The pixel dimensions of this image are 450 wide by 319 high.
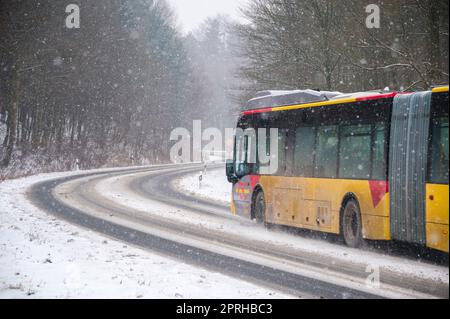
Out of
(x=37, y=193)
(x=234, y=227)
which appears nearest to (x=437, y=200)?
(x=234, y=227)

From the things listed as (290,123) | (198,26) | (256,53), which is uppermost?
(198,26)

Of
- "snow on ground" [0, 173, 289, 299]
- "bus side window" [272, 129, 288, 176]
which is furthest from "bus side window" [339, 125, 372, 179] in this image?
"snow on ground" [0, 173, 289, 299]

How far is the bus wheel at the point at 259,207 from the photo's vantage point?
17.5m

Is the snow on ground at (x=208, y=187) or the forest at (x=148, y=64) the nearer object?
the forest at (x=148, y=64)

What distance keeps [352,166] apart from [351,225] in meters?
1.31

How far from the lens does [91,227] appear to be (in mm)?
16109

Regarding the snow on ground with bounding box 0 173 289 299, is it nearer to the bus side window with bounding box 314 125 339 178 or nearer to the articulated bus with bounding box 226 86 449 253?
the articulated bus with bounding box 226 86 449 253

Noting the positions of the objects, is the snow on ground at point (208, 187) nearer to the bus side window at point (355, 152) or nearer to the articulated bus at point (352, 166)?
the articulated bus at point (352, 166)

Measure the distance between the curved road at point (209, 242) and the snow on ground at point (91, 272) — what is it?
587 millimetres

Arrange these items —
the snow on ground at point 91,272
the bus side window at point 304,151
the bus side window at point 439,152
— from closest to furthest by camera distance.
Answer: the snow on ground at point 91,272
the bus side window at point 439,152
the bus side window at point 304,151

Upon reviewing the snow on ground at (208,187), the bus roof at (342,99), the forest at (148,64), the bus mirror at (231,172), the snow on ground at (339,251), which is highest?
the forest at (148,64)

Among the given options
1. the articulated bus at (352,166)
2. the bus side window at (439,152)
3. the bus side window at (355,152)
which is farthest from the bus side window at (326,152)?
the bus side window at (439,152)
